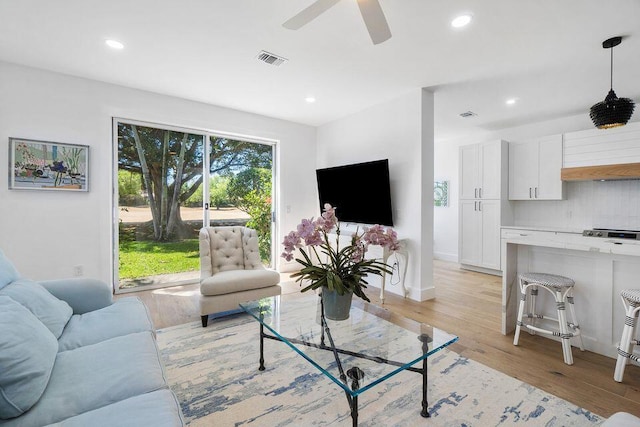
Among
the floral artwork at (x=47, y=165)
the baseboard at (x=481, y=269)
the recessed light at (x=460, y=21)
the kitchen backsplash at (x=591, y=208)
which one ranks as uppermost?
the recessed light at (x=460, y=21)

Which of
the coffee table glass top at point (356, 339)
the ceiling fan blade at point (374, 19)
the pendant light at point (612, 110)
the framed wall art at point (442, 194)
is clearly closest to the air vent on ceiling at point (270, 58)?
the ceiling fan blade at point (374, 19)

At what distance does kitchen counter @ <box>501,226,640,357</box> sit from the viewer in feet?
6.72

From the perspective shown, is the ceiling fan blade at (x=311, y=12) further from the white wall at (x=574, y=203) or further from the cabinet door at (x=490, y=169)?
the white wall at (x=574, y=203)

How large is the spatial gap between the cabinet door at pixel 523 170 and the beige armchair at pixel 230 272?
164 inches

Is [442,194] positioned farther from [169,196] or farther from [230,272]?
[169,196]

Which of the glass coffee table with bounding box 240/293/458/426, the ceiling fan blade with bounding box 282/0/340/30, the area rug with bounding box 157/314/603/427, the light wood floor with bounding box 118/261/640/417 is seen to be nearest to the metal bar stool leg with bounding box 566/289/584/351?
the light wood floor with bounding box 118/261/640/417

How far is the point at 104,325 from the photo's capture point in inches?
65.1

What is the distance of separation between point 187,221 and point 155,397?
3387 millimetres

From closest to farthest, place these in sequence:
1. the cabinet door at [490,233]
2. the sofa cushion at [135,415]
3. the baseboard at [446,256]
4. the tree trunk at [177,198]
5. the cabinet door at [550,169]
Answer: the sofa cushion at [135,415] < the tree trunk at [177,198] < the cabinet door at [550,169] < the cabinet door at [490,233] < the baseboard at [446,256]

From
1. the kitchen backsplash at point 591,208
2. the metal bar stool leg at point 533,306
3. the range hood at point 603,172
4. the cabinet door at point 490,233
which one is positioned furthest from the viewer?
the cabinet door at point 490,233

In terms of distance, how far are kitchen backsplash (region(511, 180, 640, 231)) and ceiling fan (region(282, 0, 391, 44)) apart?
14.1 feet

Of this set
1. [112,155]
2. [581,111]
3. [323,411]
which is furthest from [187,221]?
[581,111]

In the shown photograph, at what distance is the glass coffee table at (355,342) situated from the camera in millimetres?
1330

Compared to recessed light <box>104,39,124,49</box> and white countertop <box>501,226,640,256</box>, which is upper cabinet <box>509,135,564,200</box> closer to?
white countertop <box>501,226,640,256</box>
